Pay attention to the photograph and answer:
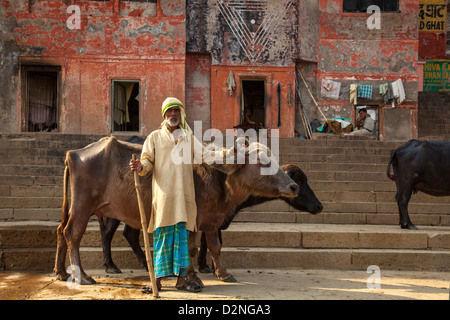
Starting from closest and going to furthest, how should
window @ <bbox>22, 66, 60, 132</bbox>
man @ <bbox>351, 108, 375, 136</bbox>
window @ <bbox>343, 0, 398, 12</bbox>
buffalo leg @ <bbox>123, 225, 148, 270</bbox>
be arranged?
buffalo leg @ <bbox>123, 225, 148, 270</bbox>, man @ <bbox>351, 108, 375, 136</bbox>, window @ <bbox>22, 66, 60, 132</bbox>, window @ <bbox>343, 0, 398, 12</bbox>

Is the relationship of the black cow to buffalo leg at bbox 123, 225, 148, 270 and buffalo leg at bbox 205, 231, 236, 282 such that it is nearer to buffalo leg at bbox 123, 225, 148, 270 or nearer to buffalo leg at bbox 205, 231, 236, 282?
buffalo leg at bbox 205, 231, 236, 282

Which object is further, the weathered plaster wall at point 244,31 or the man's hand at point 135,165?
the weathered plaster wall at point 244,31

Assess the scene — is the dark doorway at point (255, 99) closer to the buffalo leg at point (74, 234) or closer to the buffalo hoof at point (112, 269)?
the buffalo hoof at point (112, 269)

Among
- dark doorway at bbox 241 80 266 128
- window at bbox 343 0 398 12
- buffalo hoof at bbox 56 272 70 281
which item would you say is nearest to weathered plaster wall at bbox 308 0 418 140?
window at bbox 343 0 398 12

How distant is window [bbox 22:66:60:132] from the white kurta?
12.6 metres

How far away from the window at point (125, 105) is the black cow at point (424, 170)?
33.9 ft

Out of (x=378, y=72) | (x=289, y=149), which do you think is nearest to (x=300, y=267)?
(x=289, y=149)

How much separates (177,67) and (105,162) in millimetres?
11686

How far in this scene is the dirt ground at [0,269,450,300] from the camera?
5.09 m

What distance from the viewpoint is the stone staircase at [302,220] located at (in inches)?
267

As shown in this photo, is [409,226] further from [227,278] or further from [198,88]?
[198,88]

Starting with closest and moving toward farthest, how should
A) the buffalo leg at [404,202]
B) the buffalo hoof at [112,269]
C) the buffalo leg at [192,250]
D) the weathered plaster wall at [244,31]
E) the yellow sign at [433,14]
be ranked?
the buffalo leg at [192,250], the buffalo hoof at [112,269], the buffalo leg at [404,202], the weathered plaster wall at [244,31], the yellow sign at [433,14]

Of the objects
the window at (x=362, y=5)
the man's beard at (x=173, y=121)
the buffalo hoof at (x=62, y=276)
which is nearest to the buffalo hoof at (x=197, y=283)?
the buffalo hoof at (x=62, y=276)
